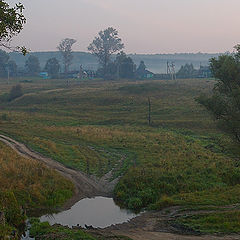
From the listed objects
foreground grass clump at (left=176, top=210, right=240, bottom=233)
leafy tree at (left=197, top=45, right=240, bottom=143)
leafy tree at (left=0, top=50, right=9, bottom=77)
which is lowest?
foreground grass clump at (left=176, top=210, right=240, bottom=233)

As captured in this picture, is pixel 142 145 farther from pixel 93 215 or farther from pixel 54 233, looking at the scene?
pixel 54 233

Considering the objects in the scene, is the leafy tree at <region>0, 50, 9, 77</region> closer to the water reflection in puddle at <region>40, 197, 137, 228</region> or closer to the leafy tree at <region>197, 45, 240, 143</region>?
the water reflection in puddle at <region>40, 197, 137, 228</region>

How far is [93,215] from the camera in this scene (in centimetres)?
2314

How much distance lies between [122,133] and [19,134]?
12519 millimetres

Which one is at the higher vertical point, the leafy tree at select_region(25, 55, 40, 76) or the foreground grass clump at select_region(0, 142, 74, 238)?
the leafy tree at select_region(25, 55, 40, 76)

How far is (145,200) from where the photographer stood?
25.4 m

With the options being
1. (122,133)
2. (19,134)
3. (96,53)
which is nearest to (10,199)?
(19,134)

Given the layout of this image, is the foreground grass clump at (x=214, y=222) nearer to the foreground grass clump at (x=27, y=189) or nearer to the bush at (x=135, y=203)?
the bush at (x=135, y=203)

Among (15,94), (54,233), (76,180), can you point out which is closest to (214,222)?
(54,233)

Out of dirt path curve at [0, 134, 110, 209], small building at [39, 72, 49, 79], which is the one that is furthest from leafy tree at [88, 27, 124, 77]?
dirt path curve at [0, 134, 110, 209]

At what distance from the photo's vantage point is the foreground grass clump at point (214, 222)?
18.7m

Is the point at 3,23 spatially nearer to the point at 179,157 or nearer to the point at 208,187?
the point at 208,187

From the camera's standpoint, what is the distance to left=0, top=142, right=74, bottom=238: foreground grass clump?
20814 mm

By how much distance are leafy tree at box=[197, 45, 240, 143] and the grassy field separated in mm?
2113
